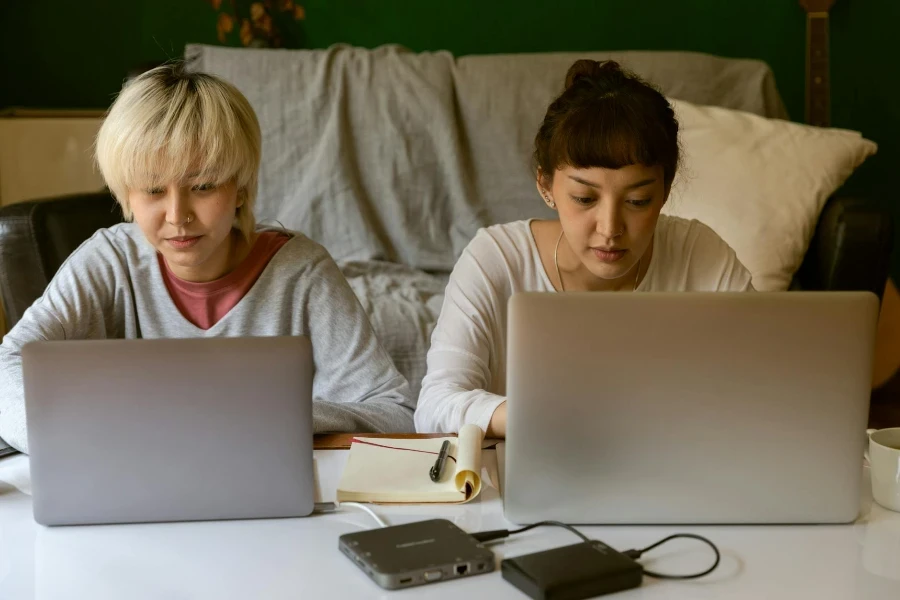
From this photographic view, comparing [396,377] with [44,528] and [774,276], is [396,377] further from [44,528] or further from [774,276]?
[774,276]

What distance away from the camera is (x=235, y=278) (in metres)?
1.41

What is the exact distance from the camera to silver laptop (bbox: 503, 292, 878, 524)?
33.3 inches

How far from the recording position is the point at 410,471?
999 mm

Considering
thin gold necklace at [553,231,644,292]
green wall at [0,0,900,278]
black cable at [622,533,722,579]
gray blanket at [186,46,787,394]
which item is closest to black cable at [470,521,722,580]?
black cable at [622,533,722,579]

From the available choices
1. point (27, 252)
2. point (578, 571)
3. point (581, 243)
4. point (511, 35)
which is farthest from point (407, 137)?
point (578, 571)

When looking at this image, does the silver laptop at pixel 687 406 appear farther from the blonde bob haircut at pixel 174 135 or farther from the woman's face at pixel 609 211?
the blonde bob haircut at pixel 174 135

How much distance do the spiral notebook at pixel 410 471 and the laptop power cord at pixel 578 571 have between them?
0.16 metres

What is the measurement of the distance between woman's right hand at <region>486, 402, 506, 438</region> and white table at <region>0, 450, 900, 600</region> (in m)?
0.17

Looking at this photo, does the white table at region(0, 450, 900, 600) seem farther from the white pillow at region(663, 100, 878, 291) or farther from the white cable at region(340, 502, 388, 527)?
the white pillow at region(663, 100, 878, 291)

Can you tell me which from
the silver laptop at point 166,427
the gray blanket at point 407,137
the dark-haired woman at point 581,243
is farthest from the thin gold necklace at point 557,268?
the gray blanket at point 407,137

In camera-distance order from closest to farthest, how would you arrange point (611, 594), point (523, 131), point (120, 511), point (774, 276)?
point (611, 594) → point (120, 511) → point (774, 276) → point (523, 131)

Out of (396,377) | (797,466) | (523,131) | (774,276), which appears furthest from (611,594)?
(523,131)

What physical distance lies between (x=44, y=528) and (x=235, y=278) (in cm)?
57

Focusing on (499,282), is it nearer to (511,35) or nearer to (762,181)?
(762,181)
